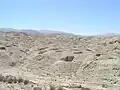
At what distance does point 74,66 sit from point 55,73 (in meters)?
2.02

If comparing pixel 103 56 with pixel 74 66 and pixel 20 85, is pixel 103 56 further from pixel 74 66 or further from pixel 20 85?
pixel 20 85

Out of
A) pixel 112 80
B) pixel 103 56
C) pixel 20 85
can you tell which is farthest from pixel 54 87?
pixel 103 56

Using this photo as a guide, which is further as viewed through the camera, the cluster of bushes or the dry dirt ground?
the cluster of bushes

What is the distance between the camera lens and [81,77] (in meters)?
A: 14.8

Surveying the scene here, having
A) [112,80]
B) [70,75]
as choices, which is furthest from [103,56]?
[112,80]

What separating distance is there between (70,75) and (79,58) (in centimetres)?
394

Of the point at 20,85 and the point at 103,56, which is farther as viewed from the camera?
the point at 103,56

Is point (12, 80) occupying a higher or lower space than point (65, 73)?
higher

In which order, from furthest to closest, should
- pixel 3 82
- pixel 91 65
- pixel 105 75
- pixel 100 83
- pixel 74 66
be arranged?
pixel 74 66 → pixel 91 65 → pixel 105 75 → pixel 100 83 → pixel 3 82

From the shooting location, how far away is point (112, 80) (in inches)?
515

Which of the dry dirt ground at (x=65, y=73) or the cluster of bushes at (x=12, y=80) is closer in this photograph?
the dry dirt ground at (x=65, y=73)

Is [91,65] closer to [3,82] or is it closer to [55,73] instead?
[55,73]

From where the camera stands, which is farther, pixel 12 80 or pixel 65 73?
pixel 65 73

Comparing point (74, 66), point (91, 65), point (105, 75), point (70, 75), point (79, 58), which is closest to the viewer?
point (105, 75)
